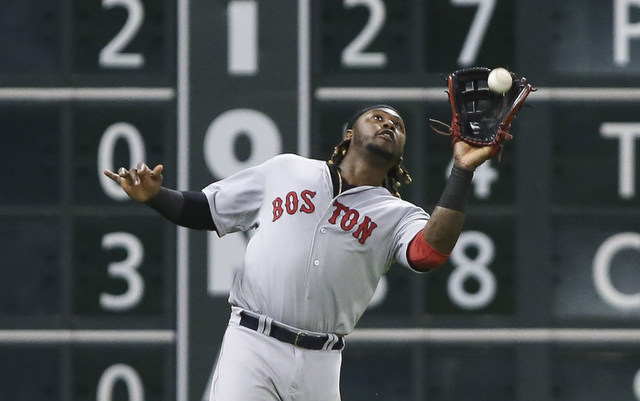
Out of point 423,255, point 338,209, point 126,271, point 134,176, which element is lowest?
point 126,271

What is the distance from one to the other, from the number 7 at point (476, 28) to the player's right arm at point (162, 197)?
1.75m

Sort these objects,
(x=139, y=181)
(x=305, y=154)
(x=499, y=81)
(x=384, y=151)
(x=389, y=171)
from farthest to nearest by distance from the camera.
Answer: (x=305, y=154)
(x=389, y=171)
(x=384, y=151)
(x=139, y=181)
(x=499, y=81)

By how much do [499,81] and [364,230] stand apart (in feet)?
2.27

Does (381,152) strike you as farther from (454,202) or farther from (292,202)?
(454,202)

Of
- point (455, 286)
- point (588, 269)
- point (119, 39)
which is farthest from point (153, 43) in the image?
point (588, 269)

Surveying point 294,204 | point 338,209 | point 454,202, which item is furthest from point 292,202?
point 454,202

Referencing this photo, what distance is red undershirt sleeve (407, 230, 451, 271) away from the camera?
14.4ft

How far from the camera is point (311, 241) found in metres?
4.70

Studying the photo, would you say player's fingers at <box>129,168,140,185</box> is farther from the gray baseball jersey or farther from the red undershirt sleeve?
the red undershirt sleeve

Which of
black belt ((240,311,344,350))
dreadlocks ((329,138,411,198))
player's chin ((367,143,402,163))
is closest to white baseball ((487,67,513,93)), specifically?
player's chin ((367,143,402,163))

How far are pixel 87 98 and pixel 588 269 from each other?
221 cm

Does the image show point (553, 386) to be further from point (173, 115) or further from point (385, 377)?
point (173, 115)

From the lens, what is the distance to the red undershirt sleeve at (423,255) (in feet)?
14.4

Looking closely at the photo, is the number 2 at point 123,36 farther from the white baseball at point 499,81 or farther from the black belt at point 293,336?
the white baseball at point 499,81
